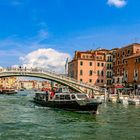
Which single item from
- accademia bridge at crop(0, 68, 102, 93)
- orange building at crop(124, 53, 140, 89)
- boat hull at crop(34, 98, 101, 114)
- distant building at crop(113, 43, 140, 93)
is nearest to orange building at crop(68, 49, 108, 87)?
distant building at crop(113, 43, 140, 93)

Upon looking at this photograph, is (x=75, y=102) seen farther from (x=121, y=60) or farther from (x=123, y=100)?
(x=121, y=60)

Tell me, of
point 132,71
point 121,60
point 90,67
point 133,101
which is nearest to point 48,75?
point 132,71

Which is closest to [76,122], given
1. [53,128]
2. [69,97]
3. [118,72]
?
[53,128]

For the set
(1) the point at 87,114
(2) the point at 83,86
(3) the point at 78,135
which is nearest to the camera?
(3) the point at 78,135

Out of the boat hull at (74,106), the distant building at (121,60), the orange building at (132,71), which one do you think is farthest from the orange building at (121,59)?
the boat hull at (74,106)

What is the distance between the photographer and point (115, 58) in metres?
73.1

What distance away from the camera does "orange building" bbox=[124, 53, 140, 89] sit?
61803 millimetres

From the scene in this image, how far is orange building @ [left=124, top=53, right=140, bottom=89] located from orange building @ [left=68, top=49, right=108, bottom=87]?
8959 millimetres

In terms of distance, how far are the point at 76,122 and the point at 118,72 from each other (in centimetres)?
4610

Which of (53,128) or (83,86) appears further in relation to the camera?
(83,86)

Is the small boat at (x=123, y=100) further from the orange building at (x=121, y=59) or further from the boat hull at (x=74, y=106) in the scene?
the orange building at (x=121, y=59)

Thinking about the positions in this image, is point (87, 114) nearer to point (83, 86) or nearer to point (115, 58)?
point (83, 86)

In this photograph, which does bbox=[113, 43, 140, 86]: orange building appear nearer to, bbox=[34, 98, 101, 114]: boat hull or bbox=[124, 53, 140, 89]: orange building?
bbox=[124, 53, 140, 89]: orange building

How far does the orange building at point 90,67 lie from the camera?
73.3 meters
